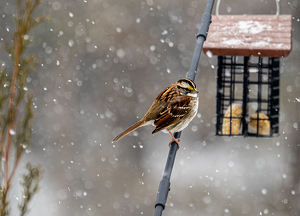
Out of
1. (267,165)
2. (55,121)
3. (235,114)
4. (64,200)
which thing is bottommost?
(64,200)

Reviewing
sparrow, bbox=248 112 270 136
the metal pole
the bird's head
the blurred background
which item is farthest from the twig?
the blurred background

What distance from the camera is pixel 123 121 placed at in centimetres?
786

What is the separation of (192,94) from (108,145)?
231 inches

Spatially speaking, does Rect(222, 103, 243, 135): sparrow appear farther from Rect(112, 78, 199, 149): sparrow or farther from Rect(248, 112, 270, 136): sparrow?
Rect(112, 78, 199, 149): sparrow

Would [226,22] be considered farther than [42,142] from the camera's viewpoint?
No

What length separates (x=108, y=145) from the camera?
8164mm

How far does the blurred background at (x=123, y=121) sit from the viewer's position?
295 inches

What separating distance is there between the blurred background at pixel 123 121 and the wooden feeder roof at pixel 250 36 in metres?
3.96

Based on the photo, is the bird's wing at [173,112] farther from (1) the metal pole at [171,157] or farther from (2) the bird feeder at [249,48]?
(2) the bird feeder at [249,48]

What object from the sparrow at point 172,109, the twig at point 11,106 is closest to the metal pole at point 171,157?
the sparrow at point 172,109

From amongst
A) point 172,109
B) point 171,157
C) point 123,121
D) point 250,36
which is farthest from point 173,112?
point 123,121

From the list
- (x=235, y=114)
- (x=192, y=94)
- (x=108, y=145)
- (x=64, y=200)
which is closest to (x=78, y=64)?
(x=108, y=145)

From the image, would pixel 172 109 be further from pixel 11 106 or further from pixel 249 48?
pixel 11 106

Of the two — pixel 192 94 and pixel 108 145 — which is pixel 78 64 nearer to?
pixel 108 145
